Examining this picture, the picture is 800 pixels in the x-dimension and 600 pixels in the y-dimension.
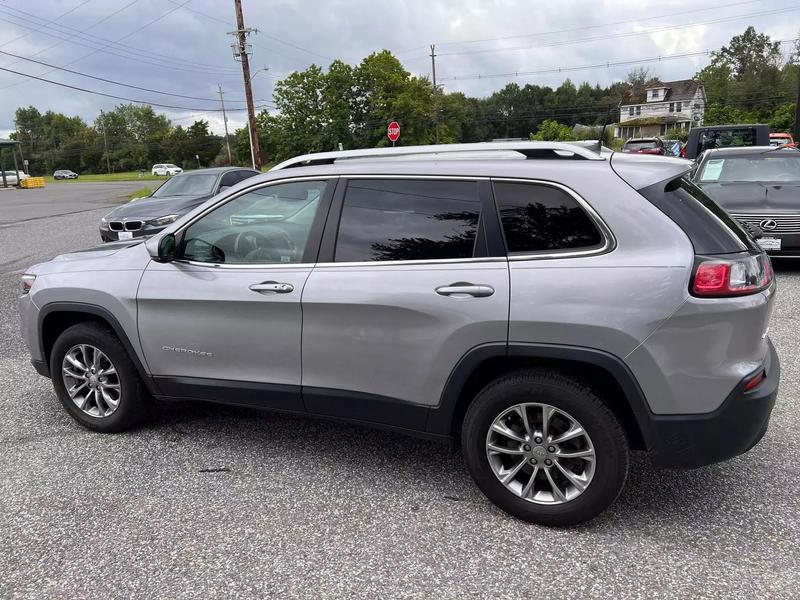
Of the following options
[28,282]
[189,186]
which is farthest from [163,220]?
[28,282]

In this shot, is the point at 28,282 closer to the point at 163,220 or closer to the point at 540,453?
the point at 540,453

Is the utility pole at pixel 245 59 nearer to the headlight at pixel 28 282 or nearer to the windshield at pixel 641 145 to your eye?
the windshield at pixel 641 145

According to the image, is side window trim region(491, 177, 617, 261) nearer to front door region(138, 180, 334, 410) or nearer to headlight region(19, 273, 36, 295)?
front door region(138, 180, 334, 410)

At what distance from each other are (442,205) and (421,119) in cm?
7112

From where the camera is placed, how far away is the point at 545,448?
2.73 meters

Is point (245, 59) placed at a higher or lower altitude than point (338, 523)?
higher

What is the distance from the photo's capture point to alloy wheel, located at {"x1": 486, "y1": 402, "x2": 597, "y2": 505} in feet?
8.84

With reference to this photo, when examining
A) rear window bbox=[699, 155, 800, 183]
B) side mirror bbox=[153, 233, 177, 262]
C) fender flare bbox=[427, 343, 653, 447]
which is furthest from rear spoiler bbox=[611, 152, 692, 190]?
rear window bbox=[699, 155, 800, 183]

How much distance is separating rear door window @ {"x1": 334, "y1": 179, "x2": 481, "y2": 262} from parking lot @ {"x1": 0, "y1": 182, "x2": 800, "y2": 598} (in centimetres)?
126

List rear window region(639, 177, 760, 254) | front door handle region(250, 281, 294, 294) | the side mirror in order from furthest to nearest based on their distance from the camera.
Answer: the side mirror, front door handle region(250, 281, 294, 294), rear window region(639, 177, 760, 254)

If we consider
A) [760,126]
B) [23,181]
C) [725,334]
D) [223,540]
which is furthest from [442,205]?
[23,181]

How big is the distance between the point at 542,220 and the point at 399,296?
75 centimetres

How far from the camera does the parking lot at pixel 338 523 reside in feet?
8.14

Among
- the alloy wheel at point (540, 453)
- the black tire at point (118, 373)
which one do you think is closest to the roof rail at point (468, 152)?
the alloy wheel at point (540, 453)
